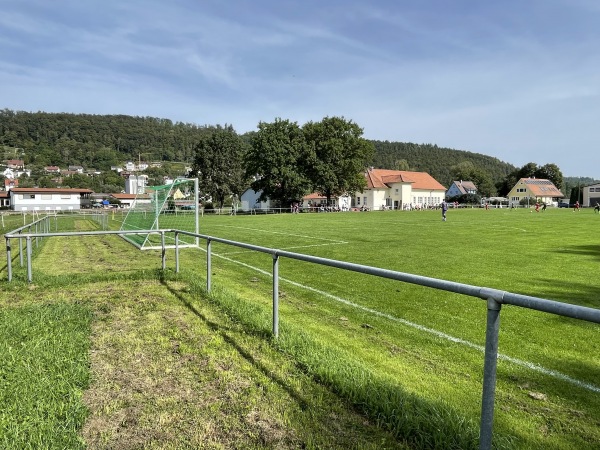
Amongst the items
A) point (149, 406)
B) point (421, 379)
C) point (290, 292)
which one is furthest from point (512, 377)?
point (290, 292)


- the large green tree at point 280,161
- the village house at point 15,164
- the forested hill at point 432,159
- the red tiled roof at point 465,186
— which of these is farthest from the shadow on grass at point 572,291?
the village house at point 15,164

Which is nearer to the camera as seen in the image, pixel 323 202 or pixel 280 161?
pixel 280 161

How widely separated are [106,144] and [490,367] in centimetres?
18502

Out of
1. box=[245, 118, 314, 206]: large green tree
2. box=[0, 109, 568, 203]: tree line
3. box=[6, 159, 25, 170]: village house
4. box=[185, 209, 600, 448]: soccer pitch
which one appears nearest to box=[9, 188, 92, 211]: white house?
box=[0, 109, 568, 203]: tree line

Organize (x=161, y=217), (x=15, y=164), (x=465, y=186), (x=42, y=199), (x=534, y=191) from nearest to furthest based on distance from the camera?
(x=161, y=217), (x=42, y=199), (x=534, y=191), (x=465, y=186), (x=15, y=164)

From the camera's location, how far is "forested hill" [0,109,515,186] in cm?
15738

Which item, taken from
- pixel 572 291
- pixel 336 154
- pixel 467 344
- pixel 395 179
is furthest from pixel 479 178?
pixel 467 344

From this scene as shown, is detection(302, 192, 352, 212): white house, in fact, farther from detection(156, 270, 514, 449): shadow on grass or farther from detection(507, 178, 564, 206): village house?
detection(156, 270, 514, 449): shadow on grass

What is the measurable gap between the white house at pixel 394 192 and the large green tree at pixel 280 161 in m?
25.3

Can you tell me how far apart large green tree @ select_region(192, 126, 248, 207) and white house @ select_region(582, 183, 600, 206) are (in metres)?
87.8

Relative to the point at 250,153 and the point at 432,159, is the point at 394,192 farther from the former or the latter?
the point at 432,159

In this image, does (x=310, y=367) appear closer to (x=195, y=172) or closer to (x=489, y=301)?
(x=489, y=301)

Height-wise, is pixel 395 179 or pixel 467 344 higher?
pixel 395 179

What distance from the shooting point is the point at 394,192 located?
293 feet
